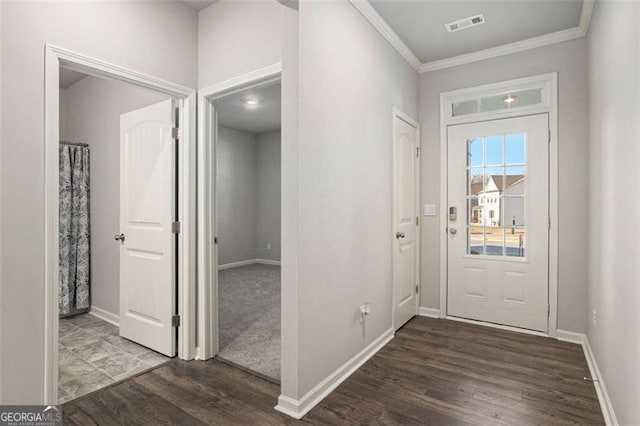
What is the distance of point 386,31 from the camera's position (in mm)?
3062

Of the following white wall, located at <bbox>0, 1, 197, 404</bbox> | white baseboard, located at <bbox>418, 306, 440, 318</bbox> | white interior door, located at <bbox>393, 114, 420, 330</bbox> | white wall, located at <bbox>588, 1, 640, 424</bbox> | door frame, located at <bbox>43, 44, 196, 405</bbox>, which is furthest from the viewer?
white baseboard, located at <bbox>418, 306, 440, 318</bbox>

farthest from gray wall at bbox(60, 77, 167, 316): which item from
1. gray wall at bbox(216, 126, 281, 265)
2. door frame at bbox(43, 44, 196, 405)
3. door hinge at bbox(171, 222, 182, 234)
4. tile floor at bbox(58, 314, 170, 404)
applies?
gray wall at bbox(216, 126, 281, 265)

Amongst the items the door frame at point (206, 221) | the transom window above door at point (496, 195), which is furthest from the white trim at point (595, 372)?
the door frame at point (206, 221)

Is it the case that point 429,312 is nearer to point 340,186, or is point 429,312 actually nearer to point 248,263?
point 340,186

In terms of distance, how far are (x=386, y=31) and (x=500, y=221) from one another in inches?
86.3

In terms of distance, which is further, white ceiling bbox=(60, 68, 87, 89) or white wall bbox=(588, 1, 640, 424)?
white ceiling bbox=(60, 68, 87, 89)

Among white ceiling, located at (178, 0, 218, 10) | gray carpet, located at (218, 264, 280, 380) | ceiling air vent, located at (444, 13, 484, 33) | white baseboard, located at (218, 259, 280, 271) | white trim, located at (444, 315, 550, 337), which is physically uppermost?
white ceiling, located at (178, 0, 218, 10)

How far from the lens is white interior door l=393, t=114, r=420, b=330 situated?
333cm

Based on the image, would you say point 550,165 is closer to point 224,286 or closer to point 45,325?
point 45,325

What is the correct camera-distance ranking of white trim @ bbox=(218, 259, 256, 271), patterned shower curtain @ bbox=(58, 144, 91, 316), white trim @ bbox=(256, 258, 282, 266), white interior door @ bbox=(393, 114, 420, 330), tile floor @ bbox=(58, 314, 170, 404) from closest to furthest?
tile floor @ bbox=(58, 314, 170, 404)
white interior door @ bbox=(393, 114, 420, 330)
patterned shower curtain @ bbox=(58, 144, 91, 316)
white trim @ bbox=(218, 259, 256, 271)
white trim @ bbox=(256, 258, 282, 266)

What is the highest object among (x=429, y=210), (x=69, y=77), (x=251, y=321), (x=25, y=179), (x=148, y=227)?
(x=69, y=77)

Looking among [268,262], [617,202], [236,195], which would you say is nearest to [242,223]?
[236,195]

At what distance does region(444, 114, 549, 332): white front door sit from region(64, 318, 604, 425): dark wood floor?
62cm

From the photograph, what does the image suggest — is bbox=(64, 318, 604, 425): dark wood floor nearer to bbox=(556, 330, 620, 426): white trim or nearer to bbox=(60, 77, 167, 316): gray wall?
bbox=(556, 330, 620, 426): white trim
